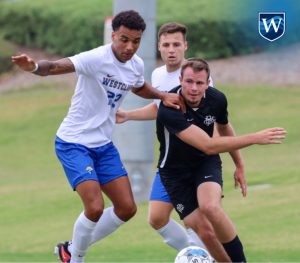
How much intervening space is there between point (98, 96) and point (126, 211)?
3.79 feet

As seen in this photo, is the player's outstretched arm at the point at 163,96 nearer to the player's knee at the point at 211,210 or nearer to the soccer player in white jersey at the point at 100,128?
the soccer player in white jersey at the point at 100,128

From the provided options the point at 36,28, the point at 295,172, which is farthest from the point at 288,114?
the point at 36,28

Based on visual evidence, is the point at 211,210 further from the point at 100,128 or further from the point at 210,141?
the point at 100,128

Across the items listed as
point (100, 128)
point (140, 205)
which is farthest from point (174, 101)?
point (140, 205)

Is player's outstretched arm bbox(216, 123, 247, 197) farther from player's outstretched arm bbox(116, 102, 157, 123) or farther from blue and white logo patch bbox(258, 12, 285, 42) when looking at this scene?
blue and white logo patch bbox(258, 12, 285, 42)

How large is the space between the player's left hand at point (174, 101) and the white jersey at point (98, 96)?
572 millimetres

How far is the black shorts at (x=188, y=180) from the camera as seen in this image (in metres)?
10.2

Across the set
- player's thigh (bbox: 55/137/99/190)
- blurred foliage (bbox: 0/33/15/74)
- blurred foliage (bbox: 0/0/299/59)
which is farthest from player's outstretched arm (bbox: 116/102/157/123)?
blurred foliage (bbox: 0/33/15/74)

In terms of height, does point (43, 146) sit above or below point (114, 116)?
below

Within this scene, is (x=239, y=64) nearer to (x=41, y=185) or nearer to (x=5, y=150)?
(x=5, y=150)

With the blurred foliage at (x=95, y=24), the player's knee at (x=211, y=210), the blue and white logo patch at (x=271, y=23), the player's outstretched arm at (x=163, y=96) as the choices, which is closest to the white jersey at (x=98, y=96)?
the player's outstretched arm at (x=163, y=96)

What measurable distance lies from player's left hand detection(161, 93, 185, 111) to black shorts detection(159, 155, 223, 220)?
58cm

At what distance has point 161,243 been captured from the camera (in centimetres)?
1620

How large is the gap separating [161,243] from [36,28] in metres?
23.2
